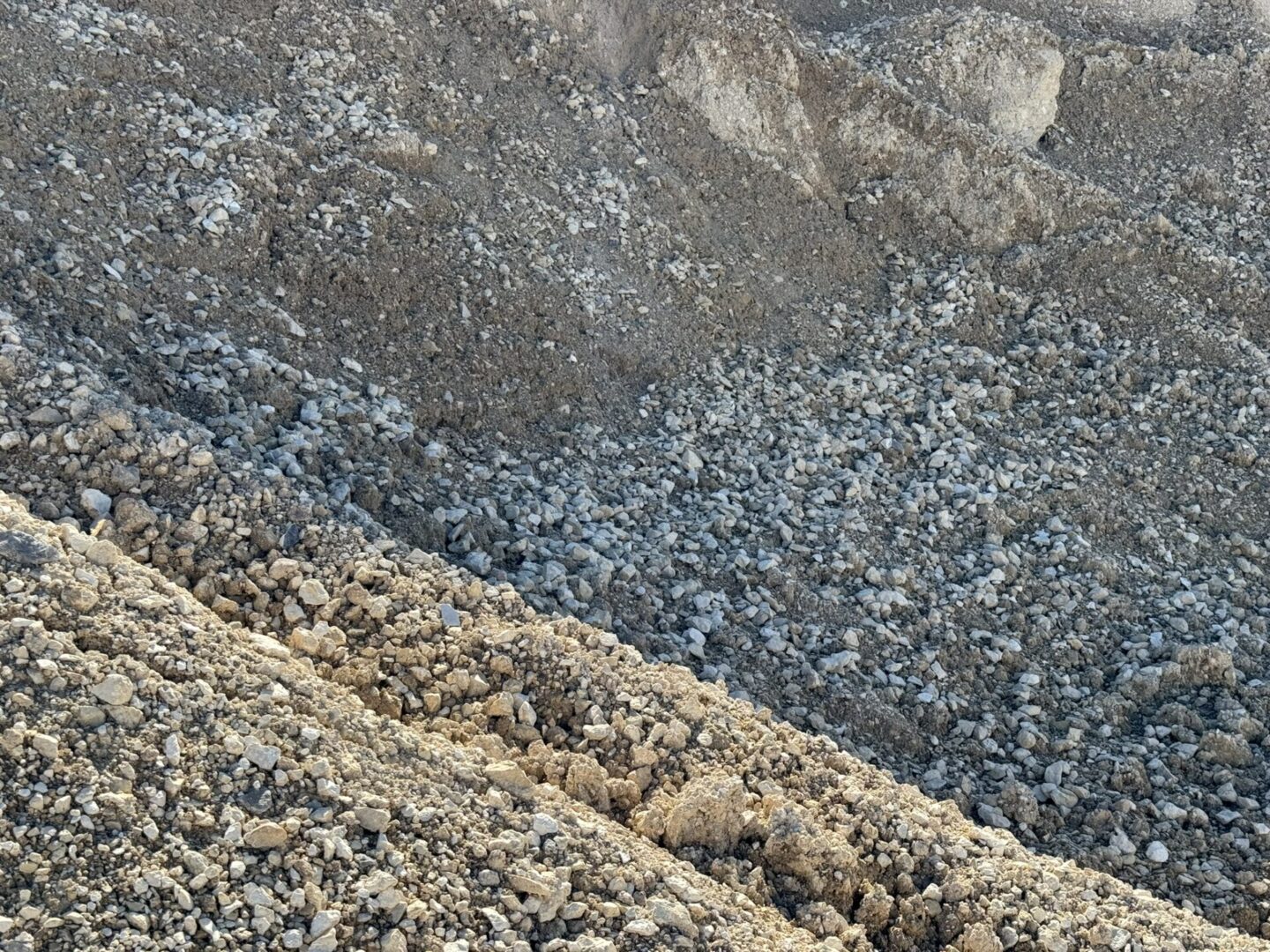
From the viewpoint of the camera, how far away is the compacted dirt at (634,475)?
565 centimetres

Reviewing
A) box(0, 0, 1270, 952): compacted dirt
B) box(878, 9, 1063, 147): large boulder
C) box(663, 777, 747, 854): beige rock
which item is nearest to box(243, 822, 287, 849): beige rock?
box(0, 0, 1270, 952): compacted dirt

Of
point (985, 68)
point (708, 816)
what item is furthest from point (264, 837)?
point (985, 68)

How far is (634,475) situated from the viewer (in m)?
9.95

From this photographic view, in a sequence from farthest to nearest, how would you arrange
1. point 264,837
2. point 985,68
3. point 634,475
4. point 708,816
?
point 985,68 → point 634,475 → point 708,816 → point 264,837

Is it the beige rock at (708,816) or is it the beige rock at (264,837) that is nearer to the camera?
the beige rock at (264,837)

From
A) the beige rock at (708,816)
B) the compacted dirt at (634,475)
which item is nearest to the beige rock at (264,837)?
the compacted dirt at (634,475)

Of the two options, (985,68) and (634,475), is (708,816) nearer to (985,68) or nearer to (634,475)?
(634,475)

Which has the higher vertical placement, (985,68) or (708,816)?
(985,68)

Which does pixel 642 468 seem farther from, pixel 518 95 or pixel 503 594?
pixel 518 95

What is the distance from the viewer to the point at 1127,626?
32.1 feet

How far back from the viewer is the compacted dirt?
18.5ft

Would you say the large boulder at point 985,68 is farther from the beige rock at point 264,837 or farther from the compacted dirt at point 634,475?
the beige rock at point 264,837

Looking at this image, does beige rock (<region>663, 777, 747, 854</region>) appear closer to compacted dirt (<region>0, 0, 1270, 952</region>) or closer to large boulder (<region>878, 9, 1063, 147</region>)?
compacted dirt (<region>0, 0, 1270, 952</region>)

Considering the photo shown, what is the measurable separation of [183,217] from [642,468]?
3.89m
